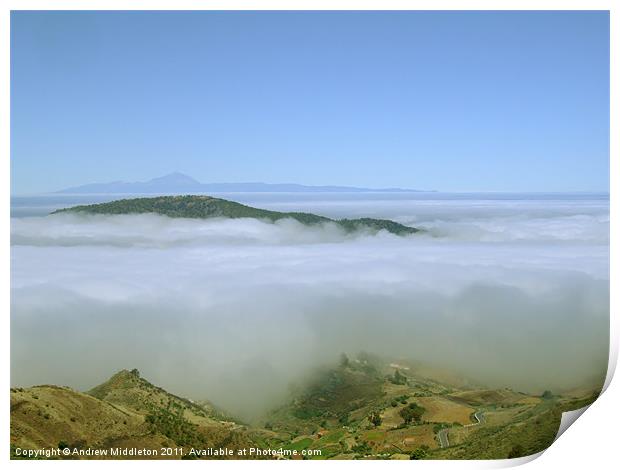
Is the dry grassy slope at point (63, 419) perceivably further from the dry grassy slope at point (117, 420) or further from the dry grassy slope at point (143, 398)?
the dry grassy slope at point (143, 398)

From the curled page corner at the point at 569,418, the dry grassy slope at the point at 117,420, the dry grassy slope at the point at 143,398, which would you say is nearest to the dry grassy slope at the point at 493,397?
the curled page corner at the point at 569,418

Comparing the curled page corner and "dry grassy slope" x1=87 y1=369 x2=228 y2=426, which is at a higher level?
"dry grassy slope" x1=87 y1=369 x2=228 y2=426

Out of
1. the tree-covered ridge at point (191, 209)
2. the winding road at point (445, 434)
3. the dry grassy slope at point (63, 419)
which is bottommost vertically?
the winding road at point (445, 434)

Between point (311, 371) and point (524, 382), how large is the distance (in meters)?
2.86

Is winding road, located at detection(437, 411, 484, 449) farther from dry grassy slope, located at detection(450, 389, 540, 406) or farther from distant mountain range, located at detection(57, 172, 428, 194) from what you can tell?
distant mountain range, located at detection(57, 172, 428, 194)

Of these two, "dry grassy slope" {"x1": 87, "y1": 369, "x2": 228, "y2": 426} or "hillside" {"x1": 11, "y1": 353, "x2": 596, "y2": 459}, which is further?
"dry grassy slope" {"x1": 87, "y1": 369, "x2": 228, "y2": 426}

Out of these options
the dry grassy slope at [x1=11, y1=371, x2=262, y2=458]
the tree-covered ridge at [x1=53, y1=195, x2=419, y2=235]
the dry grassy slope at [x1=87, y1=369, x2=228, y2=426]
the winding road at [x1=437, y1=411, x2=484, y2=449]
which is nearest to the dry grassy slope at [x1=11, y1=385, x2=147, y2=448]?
the dry grassy slope at [x1=11, y1=371, x2=262, y2=458]

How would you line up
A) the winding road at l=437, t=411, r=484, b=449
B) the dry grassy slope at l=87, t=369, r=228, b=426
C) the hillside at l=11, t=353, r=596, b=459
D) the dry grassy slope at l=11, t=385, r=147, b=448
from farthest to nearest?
1. the dry grassy slope at l=87, t=369, r=228, b=426
2. the winding road at l=437, t=411, r=484, b=449
3. the hillside at l=11, t=353, r=596, b=459
4. the dry grassy slope at l=11, t=385, r=147, b=448

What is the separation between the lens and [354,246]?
28.8 feet

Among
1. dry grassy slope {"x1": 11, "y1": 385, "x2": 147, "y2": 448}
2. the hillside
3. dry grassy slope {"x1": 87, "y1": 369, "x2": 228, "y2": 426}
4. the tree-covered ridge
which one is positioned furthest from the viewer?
the tree-covered ridge
